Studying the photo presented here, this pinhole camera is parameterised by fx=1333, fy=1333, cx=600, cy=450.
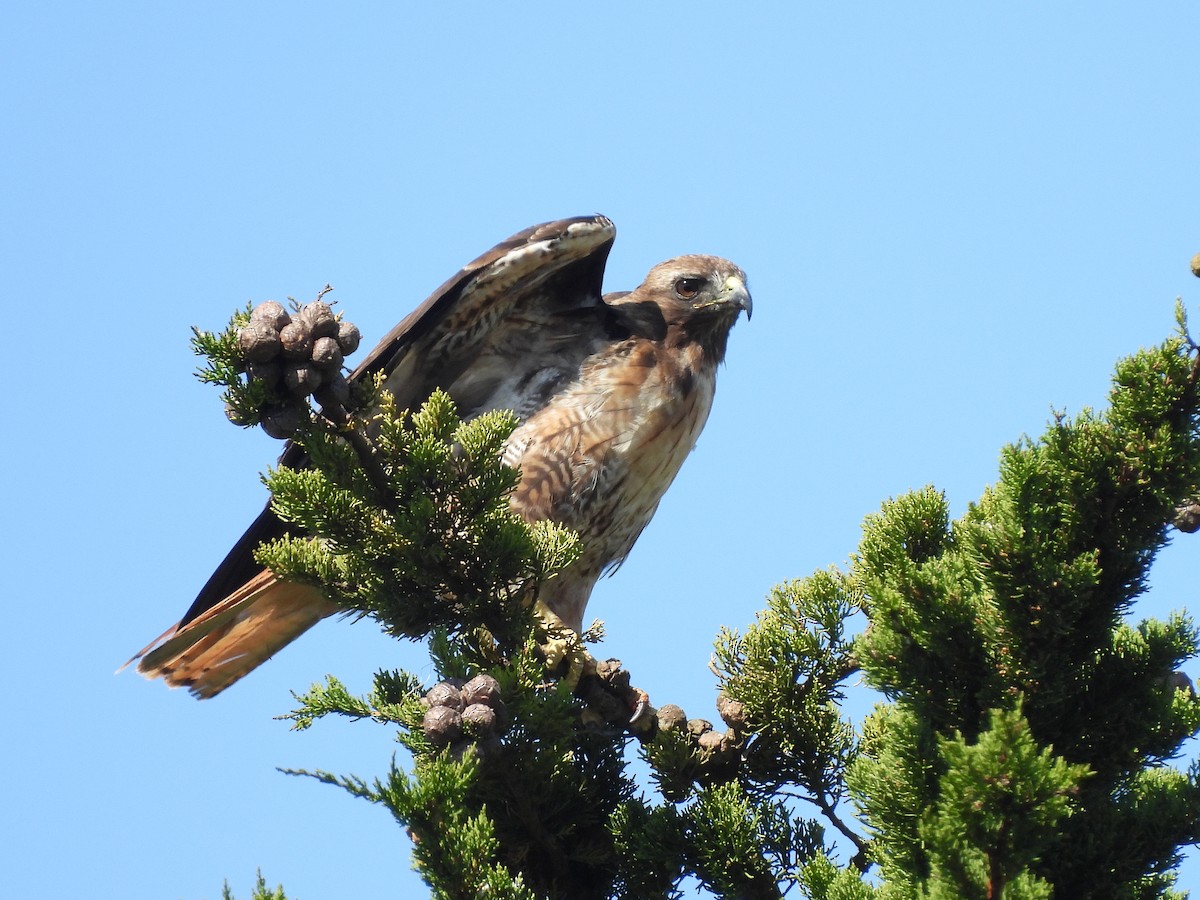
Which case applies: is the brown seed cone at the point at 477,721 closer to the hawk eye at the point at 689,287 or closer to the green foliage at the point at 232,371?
the green foliage at the point at 232,371

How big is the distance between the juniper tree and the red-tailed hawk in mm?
1440

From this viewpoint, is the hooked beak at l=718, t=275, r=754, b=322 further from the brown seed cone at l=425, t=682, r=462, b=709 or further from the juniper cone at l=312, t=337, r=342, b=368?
the brown seed cone at l=425, t=682, r=462, b=709

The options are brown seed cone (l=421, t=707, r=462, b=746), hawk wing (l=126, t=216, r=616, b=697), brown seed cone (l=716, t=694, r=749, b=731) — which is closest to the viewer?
brown seed cone (l=421, t=707, r=462, b=746)

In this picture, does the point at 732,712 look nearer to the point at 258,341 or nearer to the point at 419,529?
the point at 419,529

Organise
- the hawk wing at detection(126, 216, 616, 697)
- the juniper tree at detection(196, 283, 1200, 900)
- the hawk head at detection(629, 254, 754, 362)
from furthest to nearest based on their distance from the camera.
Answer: the hawk head at detection(629, 254, 754, 362) → the hawk wing at detection(126, 216, 616, 697) → the juniper tree at detection(196, 283, 1200, 900)

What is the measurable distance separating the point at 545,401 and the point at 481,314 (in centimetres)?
46

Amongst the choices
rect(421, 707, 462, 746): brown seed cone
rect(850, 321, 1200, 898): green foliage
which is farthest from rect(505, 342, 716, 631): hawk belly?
rect(850, 321, 1200, 898): green foliage

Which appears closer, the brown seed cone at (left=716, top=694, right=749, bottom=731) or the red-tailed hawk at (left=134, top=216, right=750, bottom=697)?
the brown seed cone at (left=716, top=694, right=749, bottom=731)

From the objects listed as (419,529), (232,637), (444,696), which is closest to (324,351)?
(419,529)

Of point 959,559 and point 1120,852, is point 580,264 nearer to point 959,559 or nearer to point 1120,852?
point 959,559

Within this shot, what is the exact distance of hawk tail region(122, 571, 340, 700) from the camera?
210 inches

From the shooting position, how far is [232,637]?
546 centimetres

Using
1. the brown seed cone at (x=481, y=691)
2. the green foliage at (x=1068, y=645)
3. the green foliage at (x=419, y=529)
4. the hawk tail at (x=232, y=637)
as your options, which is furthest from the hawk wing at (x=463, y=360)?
the green foliage at (x=1068, y=645)

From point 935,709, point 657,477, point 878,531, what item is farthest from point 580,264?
point 935,709
